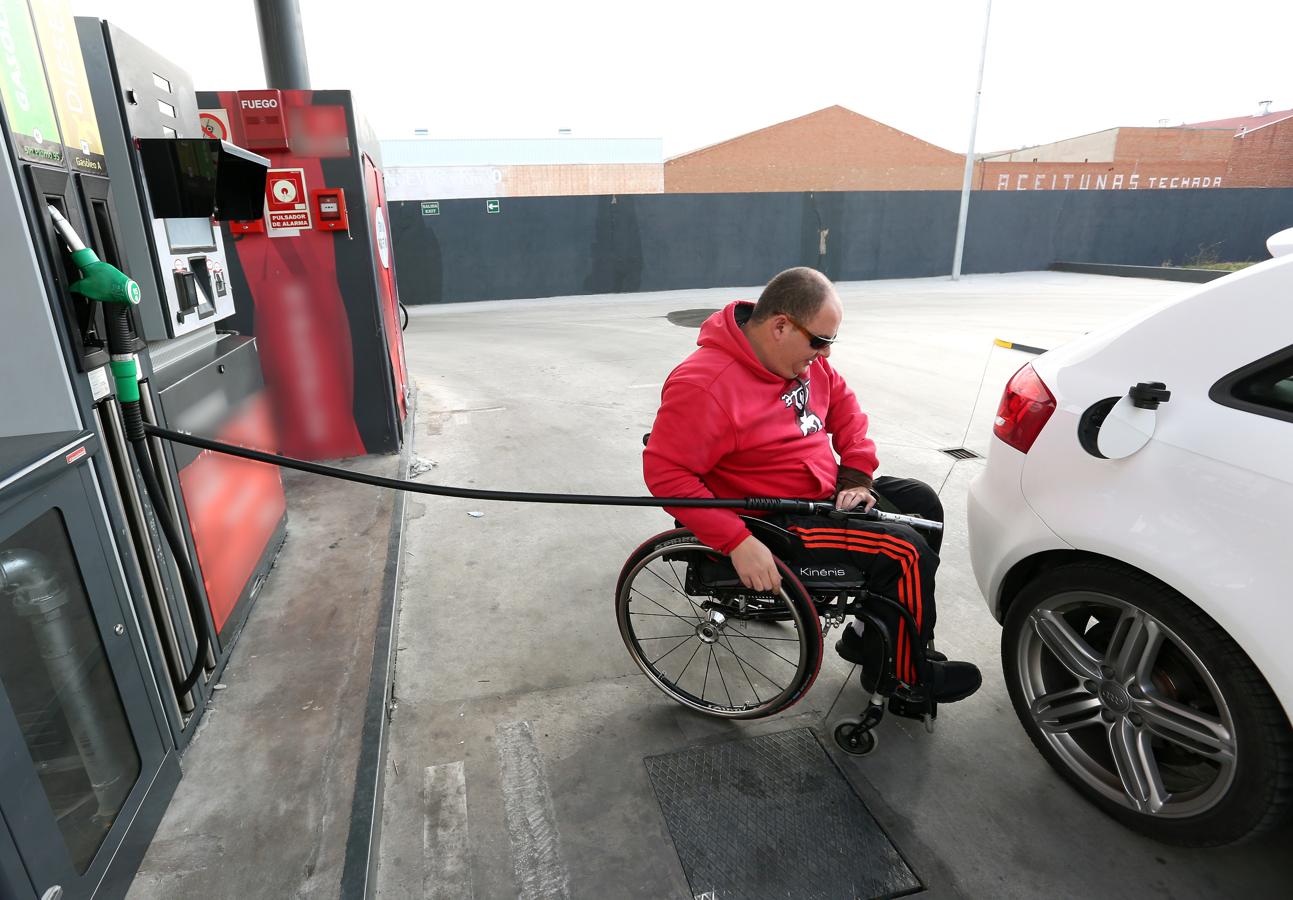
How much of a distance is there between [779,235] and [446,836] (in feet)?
51.6

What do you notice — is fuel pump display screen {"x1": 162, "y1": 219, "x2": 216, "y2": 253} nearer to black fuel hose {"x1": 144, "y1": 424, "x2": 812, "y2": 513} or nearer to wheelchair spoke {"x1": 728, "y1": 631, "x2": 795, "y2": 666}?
black fuel hose {"x1": 144, "y1": 424, "x2": 812, "y2": 513}

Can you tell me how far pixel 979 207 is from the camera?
17781mm

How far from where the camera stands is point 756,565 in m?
1.93

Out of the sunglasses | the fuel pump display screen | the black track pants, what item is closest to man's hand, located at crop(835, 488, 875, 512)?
the black track pants

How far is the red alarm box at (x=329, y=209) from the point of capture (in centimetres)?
410

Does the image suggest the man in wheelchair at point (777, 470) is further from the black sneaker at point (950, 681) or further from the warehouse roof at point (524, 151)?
the warehouse roof at point (524, 151)

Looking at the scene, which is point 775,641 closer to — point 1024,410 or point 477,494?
point 1024,410

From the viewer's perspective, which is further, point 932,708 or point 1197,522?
point 932,708

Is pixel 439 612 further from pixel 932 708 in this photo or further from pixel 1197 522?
pixel 1197 522

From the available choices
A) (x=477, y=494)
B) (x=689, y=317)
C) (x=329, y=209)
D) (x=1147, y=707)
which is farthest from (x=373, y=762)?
(x=689, y=317)

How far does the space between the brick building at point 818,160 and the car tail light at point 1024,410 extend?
3198 cm

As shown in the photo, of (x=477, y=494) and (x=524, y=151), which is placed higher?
(x=524, y=151)

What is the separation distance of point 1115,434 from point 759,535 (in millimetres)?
944

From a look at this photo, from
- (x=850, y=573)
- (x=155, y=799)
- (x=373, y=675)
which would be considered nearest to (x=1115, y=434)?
(x=850, y=573)
